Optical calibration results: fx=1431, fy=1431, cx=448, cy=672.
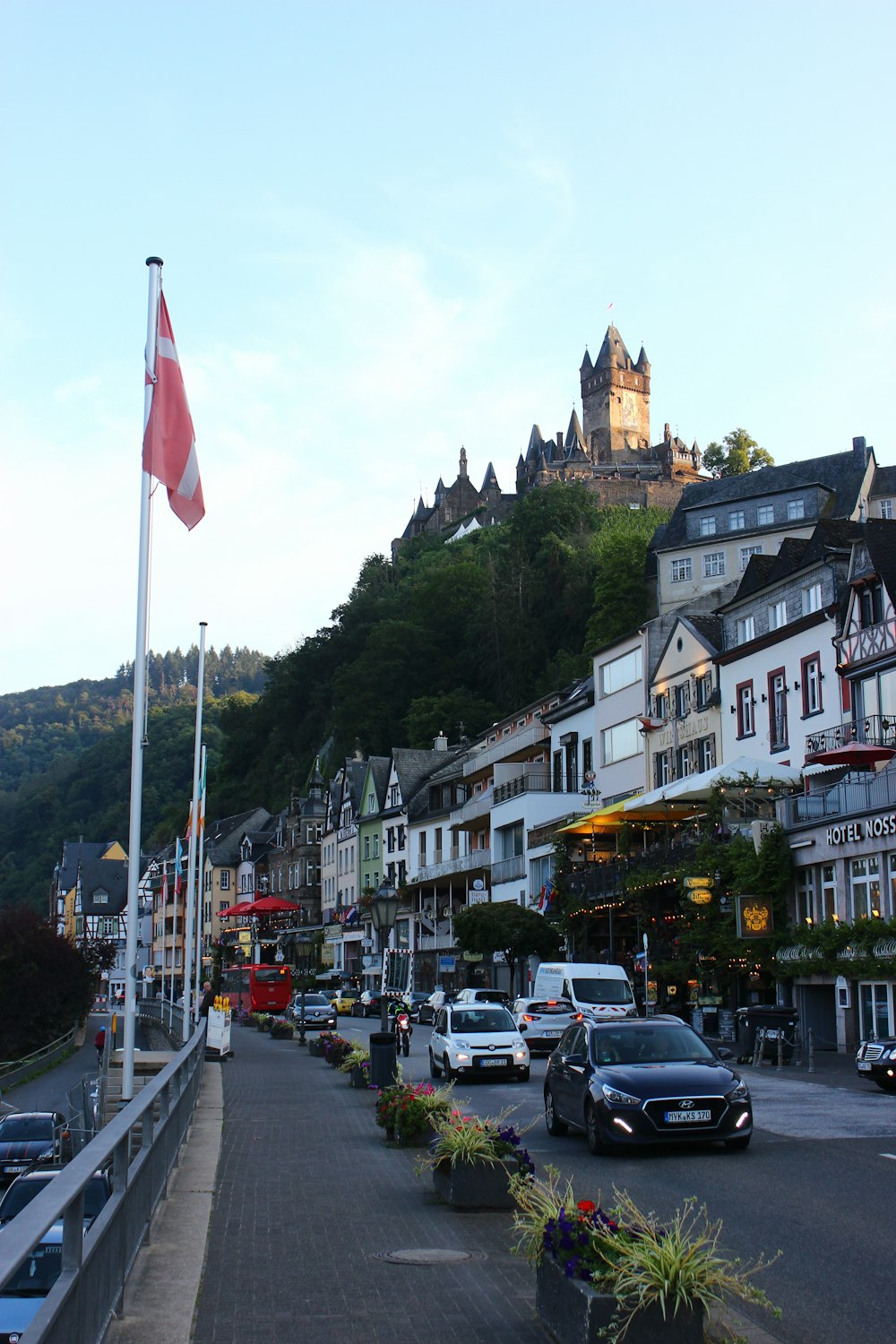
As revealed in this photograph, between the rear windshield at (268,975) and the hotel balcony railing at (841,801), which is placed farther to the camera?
the rear windshield at (268,975)

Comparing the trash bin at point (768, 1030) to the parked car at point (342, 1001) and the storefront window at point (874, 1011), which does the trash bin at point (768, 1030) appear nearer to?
the storefront window at point (874, 1011)

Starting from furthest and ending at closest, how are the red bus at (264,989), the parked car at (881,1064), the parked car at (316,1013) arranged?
1. the red bus at (264,989)
2. the parked car at (316,1013)
3. the parked car at (881,1064)

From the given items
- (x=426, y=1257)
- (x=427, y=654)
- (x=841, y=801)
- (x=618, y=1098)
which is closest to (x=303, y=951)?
(x=427, y=654)

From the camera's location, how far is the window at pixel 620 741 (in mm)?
→ 53094

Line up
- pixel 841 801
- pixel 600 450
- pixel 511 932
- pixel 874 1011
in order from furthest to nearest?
pixel 600 450, pixel 511 932, pixel 841 801, pixel 874 1011

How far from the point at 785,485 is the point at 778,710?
3487 centimetres

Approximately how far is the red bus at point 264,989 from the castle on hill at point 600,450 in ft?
308

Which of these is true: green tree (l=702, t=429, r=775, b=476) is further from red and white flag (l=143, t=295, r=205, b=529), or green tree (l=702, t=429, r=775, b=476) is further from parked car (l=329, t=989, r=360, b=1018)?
red and white flag (l=143, t=295, r=205, b=529)

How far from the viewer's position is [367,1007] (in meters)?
61.2

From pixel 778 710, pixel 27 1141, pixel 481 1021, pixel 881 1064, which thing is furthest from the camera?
pixel 778 710

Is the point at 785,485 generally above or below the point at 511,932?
above

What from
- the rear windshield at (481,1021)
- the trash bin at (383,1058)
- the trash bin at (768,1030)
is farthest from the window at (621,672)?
the trash bin at (383,1058)

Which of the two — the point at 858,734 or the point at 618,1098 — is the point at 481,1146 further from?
the point at 858,734

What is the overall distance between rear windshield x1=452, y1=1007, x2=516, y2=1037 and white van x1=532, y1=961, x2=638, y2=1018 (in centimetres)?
516
